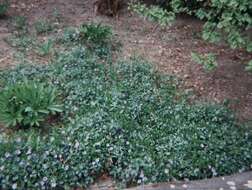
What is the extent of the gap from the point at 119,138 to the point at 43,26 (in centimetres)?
Result: 295

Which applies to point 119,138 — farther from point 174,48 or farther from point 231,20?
point 174,48

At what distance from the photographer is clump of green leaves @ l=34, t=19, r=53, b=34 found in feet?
21.8

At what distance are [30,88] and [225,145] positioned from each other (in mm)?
2163

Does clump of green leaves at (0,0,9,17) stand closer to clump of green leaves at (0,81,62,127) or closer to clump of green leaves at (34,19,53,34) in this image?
clump of green leaves at (34,19,53,34)

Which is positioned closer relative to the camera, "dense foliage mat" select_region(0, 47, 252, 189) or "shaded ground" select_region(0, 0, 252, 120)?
"dense foliage mat" select_region(0, 47, 252, 189)

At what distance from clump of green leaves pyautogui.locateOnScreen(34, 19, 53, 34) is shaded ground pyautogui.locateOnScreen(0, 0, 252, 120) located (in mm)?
172

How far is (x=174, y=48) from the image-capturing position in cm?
660

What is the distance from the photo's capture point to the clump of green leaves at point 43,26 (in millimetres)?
6641

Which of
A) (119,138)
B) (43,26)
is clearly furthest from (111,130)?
(43,26)

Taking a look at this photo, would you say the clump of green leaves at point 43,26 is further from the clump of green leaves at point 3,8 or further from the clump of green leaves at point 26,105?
the clump of green leaves at point 26,105

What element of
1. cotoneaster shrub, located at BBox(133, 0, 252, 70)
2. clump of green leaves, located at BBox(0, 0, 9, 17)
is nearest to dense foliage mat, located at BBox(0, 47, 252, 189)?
cotoneaster shrub, located at BBox(133, 0, 252, 70)

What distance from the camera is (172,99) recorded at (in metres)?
5.33

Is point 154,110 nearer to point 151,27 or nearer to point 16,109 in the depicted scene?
point 16,109

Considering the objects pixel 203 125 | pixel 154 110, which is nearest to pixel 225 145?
pixel 203 125
